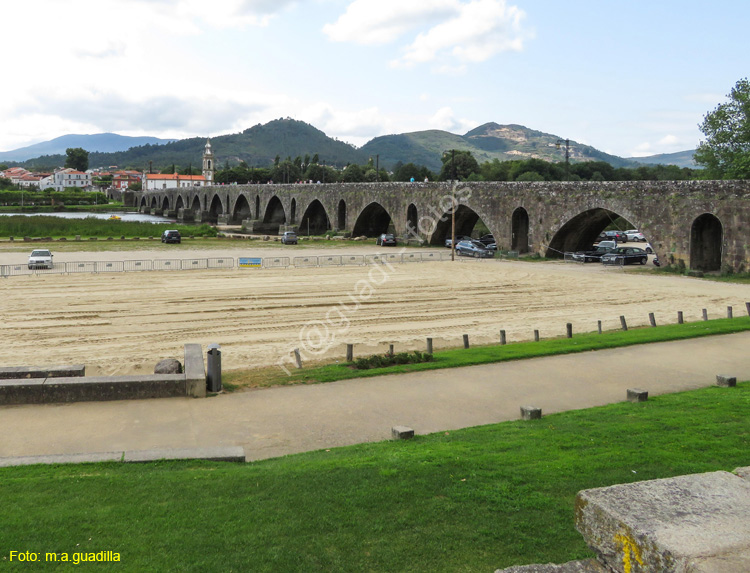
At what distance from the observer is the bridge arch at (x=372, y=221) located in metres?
69.3

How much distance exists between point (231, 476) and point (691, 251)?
37.4 m

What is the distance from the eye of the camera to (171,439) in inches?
388

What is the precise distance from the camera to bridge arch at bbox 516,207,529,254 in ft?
166

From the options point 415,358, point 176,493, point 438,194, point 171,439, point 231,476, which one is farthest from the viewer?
point 438,194

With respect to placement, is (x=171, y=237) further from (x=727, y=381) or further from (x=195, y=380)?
(x=727, y=381)

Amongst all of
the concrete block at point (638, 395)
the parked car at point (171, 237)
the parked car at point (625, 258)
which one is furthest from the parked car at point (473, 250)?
the concrete block at point (638, 395)

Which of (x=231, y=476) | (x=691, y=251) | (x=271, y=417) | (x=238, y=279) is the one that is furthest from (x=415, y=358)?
(x=691, y=251)

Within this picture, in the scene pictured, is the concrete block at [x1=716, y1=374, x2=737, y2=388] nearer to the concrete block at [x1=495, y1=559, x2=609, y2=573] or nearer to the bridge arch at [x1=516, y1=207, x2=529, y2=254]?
the concrete block at [x1=495, y1=559, x2=609, y2=573]

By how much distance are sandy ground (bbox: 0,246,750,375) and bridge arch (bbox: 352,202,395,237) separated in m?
29.6

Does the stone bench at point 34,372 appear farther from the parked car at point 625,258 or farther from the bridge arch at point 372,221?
the bridge arch at point 372,221

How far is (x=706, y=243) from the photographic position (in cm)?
3862

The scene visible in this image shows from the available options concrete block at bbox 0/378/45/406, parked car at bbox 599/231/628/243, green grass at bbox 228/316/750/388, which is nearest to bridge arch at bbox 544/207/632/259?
parked car at bbox 599/231/628/243

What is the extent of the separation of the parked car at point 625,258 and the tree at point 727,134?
18138 mm

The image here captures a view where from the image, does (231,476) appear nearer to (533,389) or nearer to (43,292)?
(533,389)
